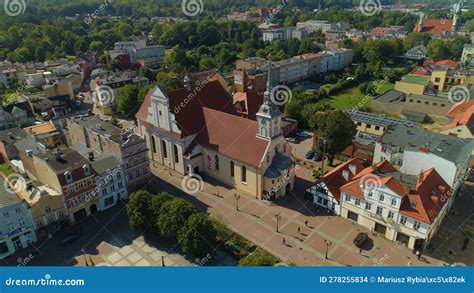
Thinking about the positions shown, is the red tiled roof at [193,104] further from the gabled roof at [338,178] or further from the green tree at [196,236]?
the gabled roof at [338,178]

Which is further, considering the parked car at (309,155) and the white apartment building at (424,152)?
the parked car at (309,155)

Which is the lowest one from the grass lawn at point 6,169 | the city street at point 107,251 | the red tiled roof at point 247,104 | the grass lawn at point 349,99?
the city street at point 107,251

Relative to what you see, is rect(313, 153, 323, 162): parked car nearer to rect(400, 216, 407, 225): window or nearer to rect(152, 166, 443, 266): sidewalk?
rect(152, 166, 443, 266): sidewalk

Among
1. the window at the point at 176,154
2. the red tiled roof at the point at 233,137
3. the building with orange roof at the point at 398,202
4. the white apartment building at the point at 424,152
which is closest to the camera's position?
the building with orange roof at the point at 398,202

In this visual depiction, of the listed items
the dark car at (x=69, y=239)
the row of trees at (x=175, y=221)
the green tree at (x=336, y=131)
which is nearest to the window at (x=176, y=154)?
the row of trees at (x=175, y=221)

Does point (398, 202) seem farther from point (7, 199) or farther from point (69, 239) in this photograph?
point (7, 199)

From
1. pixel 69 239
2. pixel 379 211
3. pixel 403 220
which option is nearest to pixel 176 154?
pixel 69 239
